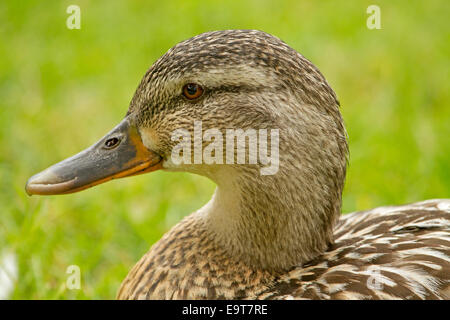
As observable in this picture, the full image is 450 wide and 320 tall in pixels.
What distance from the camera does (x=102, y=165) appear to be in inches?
82.9

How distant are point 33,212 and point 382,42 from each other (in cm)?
297

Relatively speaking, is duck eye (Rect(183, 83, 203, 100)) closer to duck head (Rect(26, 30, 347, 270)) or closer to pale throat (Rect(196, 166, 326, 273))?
duck head (Rect(26, 30, 347, 270))

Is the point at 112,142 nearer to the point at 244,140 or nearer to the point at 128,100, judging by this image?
the point at 244,140

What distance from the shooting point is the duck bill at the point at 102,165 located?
81.8 inches

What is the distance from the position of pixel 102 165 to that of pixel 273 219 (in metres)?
0.60

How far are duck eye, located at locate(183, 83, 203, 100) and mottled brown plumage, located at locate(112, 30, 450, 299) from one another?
21 millimetres

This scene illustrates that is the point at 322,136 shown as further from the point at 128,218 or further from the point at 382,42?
the point at 382,42

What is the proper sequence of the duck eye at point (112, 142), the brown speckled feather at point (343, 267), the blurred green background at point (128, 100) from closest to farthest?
the brown speckled feather at point (343, 267), the duck eye at point (112, 142), the blurred green background at point (128, 100)

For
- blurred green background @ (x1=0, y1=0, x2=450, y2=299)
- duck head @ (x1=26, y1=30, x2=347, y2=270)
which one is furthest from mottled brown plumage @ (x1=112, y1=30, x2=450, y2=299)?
blurred green background @ (x1=0, y1=0, x2=450, y2=299)

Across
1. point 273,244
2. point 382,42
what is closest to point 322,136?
point 273,244

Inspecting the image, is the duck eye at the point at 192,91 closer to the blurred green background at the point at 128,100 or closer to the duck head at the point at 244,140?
the duck head at the point at 244,140

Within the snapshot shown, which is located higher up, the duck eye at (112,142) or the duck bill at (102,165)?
the duck eye at (112,142)

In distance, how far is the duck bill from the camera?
208 centimetres

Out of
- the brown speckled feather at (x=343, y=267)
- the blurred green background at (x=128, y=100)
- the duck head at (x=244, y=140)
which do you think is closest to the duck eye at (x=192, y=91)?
the duck head at (x=244, y=140)
